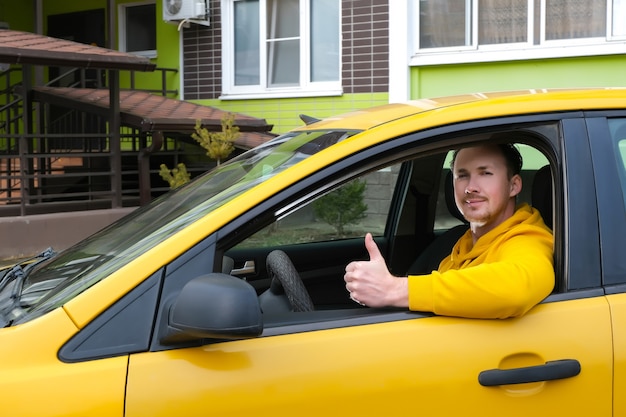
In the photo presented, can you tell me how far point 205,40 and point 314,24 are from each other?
202 centimetres

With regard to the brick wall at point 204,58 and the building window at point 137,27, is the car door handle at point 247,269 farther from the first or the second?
the building window at point 137,27

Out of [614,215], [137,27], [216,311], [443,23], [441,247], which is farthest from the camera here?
[137,27]

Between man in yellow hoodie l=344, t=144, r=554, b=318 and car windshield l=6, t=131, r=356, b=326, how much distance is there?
406mm

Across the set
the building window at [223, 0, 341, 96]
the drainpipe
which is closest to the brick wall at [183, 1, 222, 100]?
the building window at [223, 0, 341, 96]

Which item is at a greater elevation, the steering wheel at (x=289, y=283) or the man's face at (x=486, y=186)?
the man's face at (x=486, y=186)

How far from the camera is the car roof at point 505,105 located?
8.28 feet

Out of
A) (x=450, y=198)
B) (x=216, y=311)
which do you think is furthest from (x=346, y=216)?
(x=216, y=311)

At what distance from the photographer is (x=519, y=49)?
1102 cm

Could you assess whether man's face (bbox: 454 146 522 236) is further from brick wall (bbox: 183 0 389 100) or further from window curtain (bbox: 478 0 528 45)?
brick wall (bbox: 183 0 389 100)

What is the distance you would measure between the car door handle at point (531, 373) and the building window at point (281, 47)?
10482mm

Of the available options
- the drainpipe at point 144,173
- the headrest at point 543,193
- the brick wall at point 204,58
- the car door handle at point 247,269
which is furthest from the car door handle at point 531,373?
the brick wall at point 204,58

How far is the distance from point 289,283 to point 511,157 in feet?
2.73

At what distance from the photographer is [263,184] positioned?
233cm

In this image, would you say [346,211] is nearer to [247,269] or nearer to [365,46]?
[247,269]
